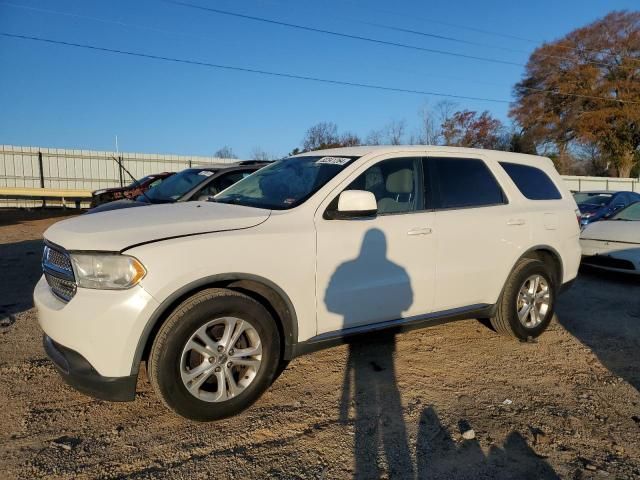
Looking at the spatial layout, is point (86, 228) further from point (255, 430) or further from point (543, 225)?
point (543, 225)

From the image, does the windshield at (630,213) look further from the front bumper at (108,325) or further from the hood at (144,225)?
the front bumper at (108,325)

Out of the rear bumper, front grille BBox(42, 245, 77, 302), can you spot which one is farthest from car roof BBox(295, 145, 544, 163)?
the rear bumper

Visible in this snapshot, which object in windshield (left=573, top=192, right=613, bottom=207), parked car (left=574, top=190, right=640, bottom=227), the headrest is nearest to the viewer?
the headrest

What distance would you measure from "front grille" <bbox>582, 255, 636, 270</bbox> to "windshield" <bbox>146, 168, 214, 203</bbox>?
250 inches

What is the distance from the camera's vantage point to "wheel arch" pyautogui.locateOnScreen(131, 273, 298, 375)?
2.81m

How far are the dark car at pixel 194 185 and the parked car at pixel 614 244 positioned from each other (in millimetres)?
5659

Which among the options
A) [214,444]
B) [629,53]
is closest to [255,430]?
[214,444]

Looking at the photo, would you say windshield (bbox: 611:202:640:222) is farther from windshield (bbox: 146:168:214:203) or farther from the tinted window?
windshield (bbox: 146:168:214:203)

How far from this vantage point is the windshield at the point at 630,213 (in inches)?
325

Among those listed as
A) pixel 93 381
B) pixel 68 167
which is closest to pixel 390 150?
pixel 93 381

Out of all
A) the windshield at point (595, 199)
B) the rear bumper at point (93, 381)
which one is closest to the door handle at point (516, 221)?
the rear bumper at point (93, 381)

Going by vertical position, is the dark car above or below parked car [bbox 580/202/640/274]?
above

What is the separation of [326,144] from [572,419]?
28850mm

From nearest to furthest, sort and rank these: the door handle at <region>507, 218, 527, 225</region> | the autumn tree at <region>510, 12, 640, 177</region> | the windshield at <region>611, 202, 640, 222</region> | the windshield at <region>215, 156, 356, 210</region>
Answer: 1. the windshield at <region>215, 156, 356, 210</region>
2. the door handle at <region>507, 218, 527, 225</region>
3. the windshield at <region>611, 202, 640, 222</region>
4. the autumn tree at <region>510, 12, 640, 177</region>
